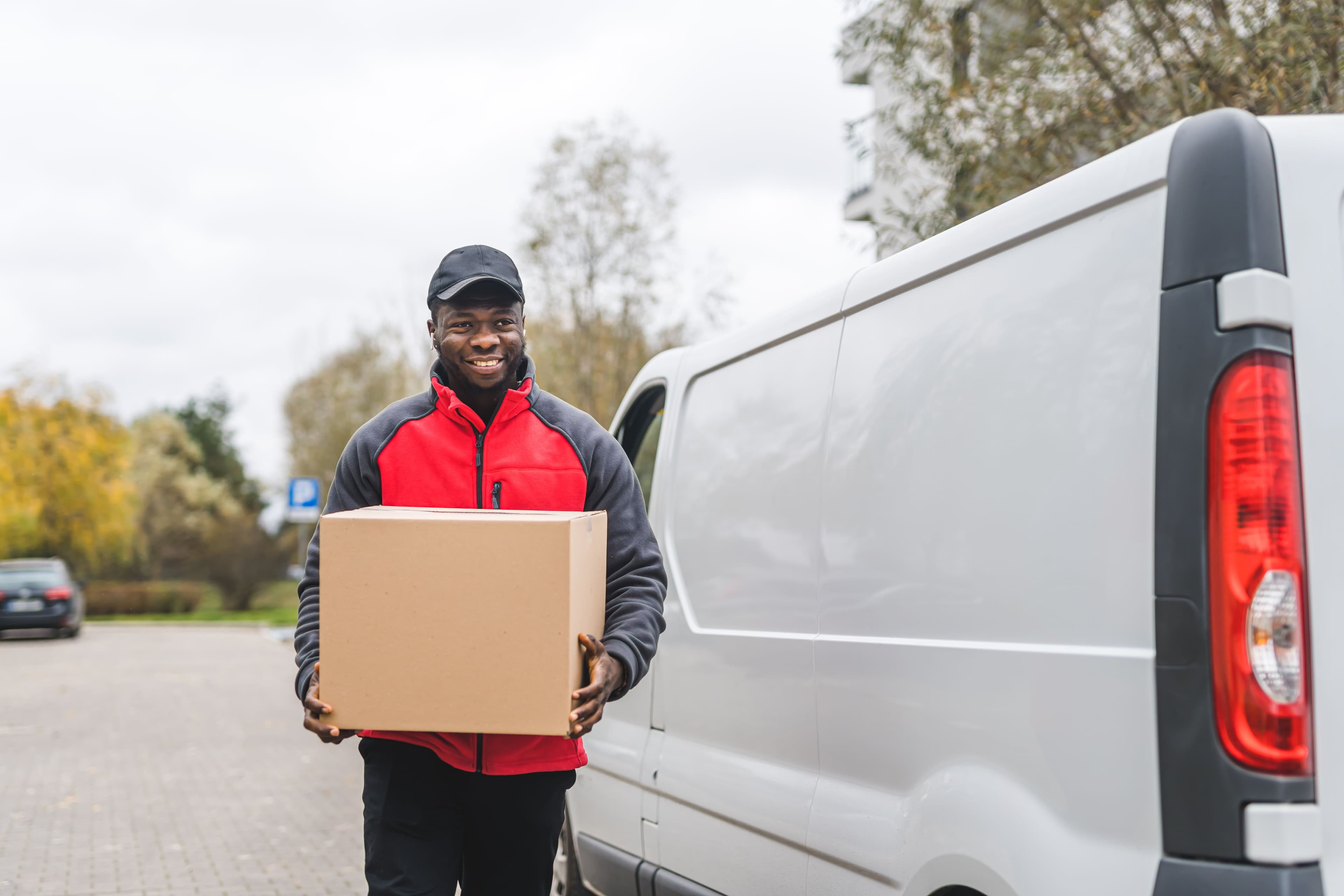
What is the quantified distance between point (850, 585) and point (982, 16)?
6916 millimetres

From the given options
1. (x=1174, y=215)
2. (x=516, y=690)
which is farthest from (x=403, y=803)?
(x=1174, y=215)

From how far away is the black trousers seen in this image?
2.89m

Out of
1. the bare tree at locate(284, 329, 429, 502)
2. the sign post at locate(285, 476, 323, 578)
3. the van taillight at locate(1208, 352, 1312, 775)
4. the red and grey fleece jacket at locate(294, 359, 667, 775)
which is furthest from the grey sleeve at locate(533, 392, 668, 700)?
the bare tree at locate(284, 329, 429, 502)

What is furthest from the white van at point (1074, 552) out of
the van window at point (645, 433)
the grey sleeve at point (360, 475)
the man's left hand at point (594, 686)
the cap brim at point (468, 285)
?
the van window at point (645, 433)

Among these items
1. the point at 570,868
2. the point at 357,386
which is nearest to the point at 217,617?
the point at 357,386

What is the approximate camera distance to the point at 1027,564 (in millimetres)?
2357

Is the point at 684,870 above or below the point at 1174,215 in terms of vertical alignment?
below

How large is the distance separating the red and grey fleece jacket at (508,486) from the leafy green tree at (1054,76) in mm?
4699

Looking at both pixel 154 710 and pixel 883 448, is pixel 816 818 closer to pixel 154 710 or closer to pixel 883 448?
pixel 883 448

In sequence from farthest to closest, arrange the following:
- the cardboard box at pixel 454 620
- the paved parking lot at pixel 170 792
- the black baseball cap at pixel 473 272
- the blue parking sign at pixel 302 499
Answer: the blue parking sign at pixel 302 499, the paved parking lot at pixel 170 792, the black baseball cap at pixel 473 272, the cardboard box at pixel 454 620

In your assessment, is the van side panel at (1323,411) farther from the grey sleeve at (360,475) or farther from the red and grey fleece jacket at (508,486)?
the grey sleeve at (360,475)

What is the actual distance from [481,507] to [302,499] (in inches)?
752

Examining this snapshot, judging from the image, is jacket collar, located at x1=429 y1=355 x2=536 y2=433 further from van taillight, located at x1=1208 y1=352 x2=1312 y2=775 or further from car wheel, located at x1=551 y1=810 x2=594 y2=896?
car wheel, located at x1=551 y1=810 x2=594 y2=896

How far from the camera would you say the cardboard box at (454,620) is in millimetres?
2598
